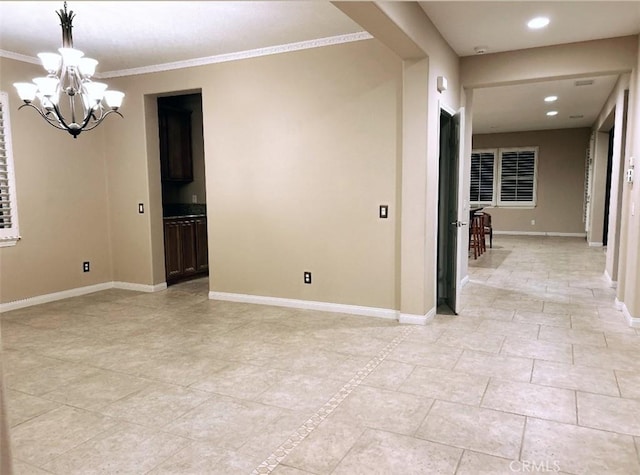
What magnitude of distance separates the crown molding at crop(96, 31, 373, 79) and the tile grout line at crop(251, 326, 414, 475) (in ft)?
9.28

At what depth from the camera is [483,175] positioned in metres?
12.2

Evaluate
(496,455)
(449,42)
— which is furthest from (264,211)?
(496,455)

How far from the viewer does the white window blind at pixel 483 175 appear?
12.0 metres

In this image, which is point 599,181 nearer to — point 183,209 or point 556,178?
point 556,178

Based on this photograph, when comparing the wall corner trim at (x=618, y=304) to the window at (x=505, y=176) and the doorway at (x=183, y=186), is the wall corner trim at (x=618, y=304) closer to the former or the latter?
the doorway at (x=183, y=186)

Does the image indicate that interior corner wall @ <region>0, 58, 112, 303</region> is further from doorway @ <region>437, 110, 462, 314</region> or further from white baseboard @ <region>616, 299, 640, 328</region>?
white baseboard @ <region>616, 299, 640, 328</region>

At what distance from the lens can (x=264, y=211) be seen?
4.93m

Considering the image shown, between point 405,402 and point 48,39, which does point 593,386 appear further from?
point 48,39

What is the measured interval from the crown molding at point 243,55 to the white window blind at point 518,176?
8687 mm

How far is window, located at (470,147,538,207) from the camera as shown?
1158cm

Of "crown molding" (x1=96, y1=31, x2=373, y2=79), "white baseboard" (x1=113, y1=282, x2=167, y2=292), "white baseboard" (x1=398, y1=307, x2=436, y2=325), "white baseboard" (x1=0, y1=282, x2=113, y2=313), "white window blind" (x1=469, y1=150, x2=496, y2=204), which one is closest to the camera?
"white baseboard" (x1=398, y1=307, x2=436, y2=325)

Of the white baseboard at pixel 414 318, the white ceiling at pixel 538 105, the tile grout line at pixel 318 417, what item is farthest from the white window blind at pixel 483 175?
the tile grout line at pixel 318 417

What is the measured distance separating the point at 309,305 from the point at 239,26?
2.74m

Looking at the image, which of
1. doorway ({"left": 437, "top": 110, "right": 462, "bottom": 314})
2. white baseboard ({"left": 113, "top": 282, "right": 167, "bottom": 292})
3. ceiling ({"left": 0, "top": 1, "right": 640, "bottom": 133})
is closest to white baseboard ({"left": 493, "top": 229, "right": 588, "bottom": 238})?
doorway ({"left": 437, "top": 110, "right": 462, "bottom": 314})
